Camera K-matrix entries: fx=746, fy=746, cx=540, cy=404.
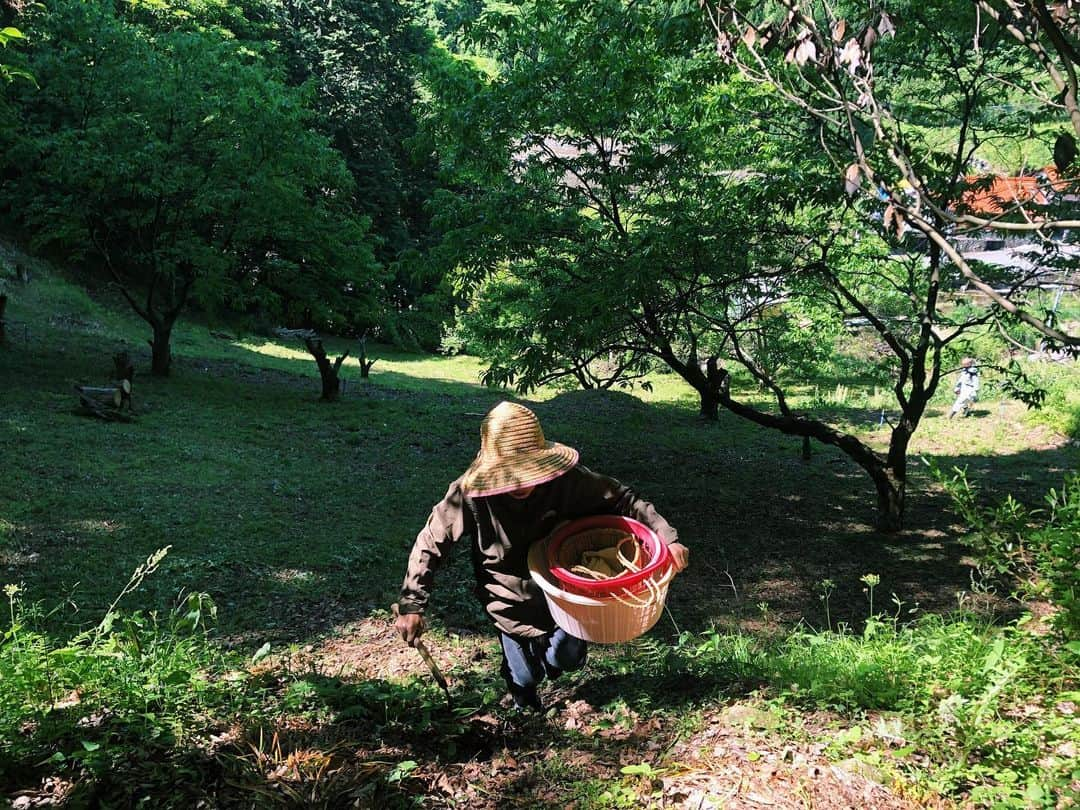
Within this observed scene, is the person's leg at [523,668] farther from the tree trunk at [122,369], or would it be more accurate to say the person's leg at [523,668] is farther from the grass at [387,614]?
the tree trunk at [122,369]

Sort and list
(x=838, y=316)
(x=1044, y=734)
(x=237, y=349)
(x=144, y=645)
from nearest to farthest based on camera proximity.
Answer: (x=1044, y=734)
(x=144, y=645)
(x=838, y=316)
(x=237, y=349)

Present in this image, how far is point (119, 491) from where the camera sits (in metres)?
6.96

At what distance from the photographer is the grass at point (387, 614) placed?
7.66 ft

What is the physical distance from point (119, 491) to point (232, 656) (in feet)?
14.2

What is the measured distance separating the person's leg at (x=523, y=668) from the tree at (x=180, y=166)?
10.3 metres

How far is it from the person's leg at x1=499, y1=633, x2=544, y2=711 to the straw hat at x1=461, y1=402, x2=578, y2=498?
71cm

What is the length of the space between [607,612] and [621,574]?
145mm

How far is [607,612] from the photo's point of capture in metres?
2.46

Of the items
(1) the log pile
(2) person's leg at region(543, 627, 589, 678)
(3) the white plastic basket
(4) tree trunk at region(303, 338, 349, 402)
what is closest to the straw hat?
(3) the white plastic basket

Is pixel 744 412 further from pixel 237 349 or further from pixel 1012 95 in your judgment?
pixel 237 349

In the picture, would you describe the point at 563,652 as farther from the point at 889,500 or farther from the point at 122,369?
the point at 122,369

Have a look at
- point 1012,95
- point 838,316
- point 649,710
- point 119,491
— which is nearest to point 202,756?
point 649,710

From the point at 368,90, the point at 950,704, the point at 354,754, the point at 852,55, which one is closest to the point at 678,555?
the point at 950,704

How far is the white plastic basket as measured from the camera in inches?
96.2
